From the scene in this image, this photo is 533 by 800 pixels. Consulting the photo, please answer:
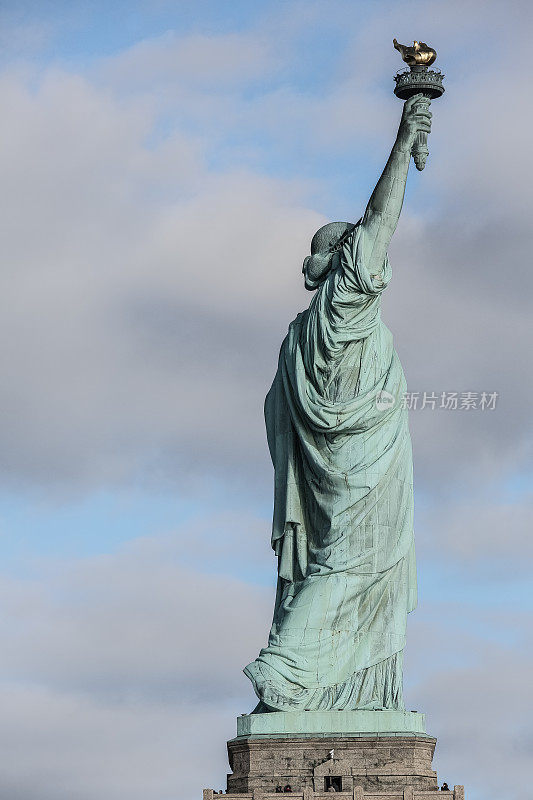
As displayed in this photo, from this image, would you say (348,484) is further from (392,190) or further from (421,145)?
(421,145)

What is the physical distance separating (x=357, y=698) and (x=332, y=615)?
1277 millimetres

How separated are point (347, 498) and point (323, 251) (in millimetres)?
3844

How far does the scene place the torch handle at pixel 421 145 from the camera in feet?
126

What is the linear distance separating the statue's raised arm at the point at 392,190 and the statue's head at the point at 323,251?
2.71 feet

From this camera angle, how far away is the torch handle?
3838cm

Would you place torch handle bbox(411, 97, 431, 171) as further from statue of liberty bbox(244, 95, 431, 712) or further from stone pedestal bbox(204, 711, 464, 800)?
stone pedestal bbox(204, 711, 464, 800)

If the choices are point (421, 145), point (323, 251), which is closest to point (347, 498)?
point (323, 251)

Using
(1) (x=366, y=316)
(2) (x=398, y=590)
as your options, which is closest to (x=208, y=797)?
(2) (x=398, y=590)

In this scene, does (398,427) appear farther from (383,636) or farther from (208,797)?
(208,797)

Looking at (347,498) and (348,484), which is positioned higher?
(348,484)

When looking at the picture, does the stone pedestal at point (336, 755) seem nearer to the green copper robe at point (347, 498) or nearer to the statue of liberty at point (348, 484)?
the statue of liberty at point (348, 484)

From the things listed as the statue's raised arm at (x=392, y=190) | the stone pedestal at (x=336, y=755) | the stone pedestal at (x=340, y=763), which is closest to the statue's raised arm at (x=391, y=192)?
the statue's raised arm at (x=392, y=190)

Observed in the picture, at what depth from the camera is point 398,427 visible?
3925 cm

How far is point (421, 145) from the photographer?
38.4 meters
